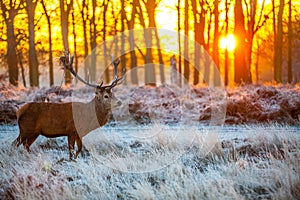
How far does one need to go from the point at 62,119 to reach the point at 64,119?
45 mm

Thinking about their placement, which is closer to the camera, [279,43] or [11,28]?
[11,28]

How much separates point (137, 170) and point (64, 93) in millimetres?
12597

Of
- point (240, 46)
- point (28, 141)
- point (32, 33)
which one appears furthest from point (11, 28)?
point (28, 141)

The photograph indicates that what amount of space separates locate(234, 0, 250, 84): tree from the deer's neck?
45.9ft

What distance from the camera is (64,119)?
866 centimetres

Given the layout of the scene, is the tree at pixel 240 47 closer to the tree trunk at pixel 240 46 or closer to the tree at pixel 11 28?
the tree trunk at pixel 240 46

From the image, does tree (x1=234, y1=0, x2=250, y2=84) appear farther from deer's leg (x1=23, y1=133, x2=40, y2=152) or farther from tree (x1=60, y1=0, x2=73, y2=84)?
deer's leg (x1=23, y1=133, x2=40, y2=152)

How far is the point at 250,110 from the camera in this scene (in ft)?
45.5

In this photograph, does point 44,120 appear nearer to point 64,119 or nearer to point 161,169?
point 64,119

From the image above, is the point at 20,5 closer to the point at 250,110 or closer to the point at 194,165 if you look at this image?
the point at 250,110

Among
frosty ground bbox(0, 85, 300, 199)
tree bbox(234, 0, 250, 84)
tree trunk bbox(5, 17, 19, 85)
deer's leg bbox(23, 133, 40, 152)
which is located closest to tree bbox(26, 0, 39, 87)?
tree trunk bbox(5, 17, 19, 85)

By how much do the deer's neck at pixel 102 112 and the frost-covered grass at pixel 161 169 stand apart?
2.31 feet

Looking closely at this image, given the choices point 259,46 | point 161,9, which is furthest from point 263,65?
point 161,9

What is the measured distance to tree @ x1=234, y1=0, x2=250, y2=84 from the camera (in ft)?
70.9
